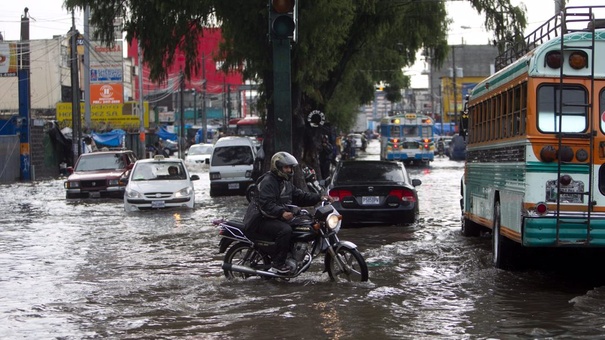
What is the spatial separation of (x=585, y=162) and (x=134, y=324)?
17.2ft

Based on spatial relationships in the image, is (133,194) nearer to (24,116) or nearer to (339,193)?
(339,193)

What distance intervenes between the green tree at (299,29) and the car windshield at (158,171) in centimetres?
251

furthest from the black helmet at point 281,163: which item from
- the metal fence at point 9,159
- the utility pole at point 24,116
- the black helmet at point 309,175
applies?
the utility pole at point 24,116

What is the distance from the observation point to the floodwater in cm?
968

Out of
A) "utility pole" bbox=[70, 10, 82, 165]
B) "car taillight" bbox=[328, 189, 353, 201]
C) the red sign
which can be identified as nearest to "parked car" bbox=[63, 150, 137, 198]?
"car taillight" bbox=[328, 189, 353, 201]

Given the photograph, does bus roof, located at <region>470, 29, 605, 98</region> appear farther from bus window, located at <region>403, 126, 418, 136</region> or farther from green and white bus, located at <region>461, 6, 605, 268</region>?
bus window, located at <region>403, 126, 418, 136</region>

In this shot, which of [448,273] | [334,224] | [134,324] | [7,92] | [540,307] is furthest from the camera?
[7,92]

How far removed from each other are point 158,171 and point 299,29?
6.60m

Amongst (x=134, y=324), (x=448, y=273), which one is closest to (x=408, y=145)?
(x=448, y=273)

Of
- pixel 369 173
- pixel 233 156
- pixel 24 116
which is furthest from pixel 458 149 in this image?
pixel 369 173

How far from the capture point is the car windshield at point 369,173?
20.3 metres

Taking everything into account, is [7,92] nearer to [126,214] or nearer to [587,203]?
[126,214]

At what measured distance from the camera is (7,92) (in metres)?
74.0

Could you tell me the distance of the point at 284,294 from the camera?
1186 centimetres
